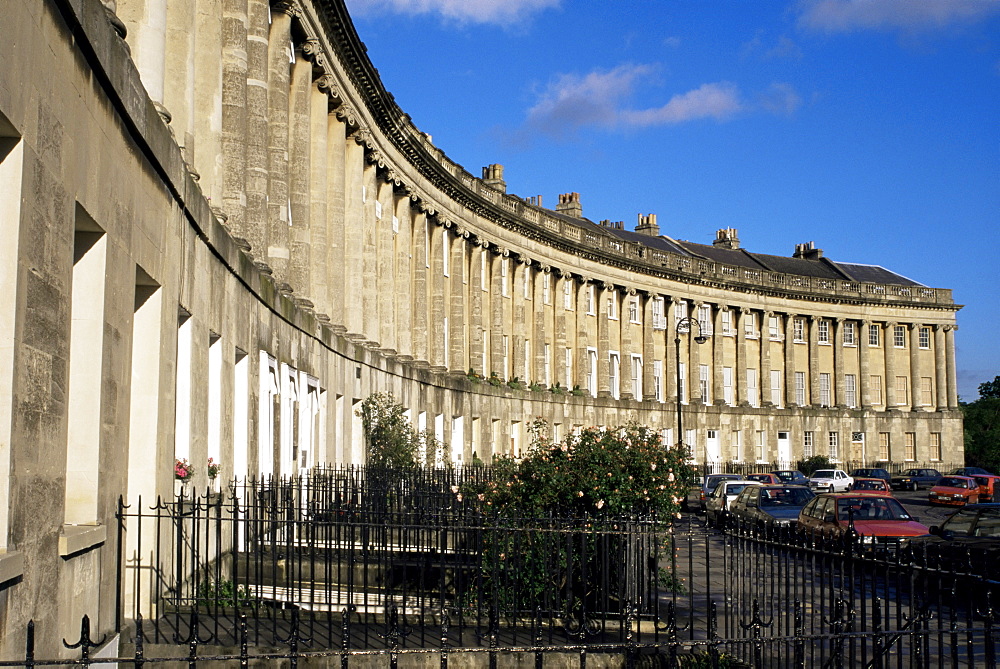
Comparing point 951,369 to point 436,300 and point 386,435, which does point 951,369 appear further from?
point 386,435

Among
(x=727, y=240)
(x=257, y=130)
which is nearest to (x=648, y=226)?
(x=727, y=240)

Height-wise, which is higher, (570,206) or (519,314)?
(570,206)

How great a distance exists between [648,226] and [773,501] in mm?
53086

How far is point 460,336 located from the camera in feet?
158

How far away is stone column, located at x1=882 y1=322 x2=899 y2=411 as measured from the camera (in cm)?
8475

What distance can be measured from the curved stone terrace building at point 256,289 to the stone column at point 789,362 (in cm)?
309

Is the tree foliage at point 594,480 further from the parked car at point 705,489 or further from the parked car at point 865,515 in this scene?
the parked car at point 705,489

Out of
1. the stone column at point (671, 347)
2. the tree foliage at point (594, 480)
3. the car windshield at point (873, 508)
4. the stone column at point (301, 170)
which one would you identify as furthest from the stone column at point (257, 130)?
the stone column at point (671, 347)

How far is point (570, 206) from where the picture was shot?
245 feet

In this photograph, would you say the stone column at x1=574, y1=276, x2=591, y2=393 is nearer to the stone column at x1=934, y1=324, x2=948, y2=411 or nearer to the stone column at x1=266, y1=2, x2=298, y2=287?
the stone column at x1=934, y1=324, x2=948, y2=411

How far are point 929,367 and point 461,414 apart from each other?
52.4 m

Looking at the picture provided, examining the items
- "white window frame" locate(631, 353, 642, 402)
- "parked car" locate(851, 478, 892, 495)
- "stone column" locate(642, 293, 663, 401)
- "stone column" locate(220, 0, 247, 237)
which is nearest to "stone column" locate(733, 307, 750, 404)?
"stone column" locate(642, 293, 663, 401)

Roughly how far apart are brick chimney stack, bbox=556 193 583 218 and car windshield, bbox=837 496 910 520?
5078 cm

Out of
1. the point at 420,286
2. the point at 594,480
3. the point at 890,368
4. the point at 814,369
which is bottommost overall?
the point at 594,480
